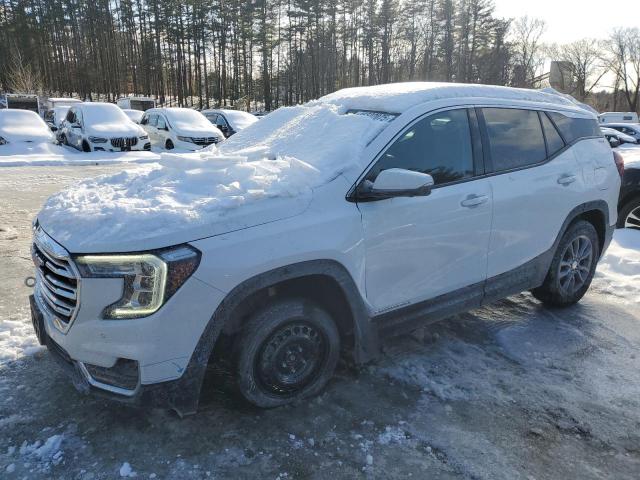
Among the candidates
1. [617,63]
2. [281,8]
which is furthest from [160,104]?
[617,63]

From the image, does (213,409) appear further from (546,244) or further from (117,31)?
(117,31)

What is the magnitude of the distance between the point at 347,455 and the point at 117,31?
6037 centimetres

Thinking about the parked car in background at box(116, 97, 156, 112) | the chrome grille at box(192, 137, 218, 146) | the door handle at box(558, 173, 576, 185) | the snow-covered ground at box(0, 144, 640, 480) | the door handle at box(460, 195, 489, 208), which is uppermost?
the parked car in background at box(116, 97, 156, 112)

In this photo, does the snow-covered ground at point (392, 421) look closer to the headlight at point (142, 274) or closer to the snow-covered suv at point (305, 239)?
the snow-covered suv at point (305, 239)

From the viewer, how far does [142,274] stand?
2273mm

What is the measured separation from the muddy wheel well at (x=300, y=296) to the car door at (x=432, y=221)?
0.61 feet

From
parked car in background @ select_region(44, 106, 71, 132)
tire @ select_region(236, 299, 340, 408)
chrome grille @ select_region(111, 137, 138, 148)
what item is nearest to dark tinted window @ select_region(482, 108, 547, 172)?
tire @ select_region(236, 299, 340, 408)

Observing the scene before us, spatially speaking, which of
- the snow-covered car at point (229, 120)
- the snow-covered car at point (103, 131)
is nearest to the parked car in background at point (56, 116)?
the snow-covered car at point (103, 131)

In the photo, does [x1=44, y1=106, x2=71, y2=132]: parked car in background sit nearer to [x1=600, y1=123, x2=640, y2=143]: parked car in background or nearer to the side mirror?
the side mirror

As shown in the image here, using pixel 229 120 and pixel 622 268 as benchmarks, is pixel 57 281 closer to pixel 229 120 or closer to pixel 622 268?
pixel 622 268

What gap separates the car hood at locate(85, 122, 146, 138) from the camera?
1616 cm

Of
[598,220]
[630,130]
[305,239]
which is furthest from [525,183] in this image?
[630,130]

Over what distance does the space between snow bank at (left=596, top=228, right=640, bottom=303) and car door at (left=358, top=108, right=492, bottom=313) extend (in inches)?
91.8

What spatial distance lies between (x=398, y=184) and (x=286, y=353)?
1.10m
